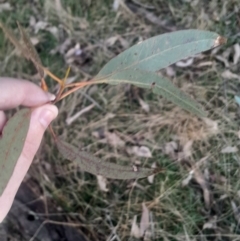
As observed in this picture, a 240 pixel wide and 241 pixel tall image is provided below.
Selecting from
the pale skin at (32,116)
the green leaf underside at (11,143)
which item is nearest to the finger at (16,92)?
the pale skin at (32,116)

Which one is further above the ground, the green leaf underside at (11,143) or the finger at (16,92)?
the green leaf underside at (11,143)

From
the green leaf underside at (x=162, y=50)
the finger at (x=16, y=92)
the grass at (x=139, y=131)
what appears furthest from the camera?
the grass at (x=139, y=131)

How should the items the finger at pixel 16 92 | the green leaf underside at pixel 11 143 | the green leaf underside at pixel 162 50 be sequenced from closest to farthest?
the green leaf underside at pixel 11 143, the green leaf underside at pixel 162 50, the finger at pixel 16 92

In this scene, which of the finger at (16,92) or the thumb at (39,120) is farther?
the finger at (16,92)

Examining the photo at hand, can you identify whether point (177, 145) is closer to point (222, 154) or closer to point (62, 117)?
point (222, 154)

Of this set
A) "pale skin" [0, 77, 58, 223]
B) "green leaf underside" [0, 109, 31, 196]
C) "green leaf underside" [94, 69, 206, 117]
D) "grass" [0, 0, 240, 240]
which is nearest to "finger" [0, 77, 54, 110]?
"pale skin" [0, 77, 58, 223]

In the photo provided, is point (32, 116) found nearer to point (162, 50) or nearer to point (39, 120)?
point (39, 120)

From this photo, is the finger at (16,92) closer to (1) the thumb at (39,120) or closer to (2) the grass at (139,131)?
(1) the thumb at (39,120)

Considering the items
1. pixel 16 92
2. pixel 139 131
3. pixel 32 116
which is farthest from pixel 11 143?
pixel 139 131
